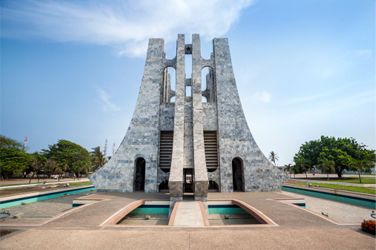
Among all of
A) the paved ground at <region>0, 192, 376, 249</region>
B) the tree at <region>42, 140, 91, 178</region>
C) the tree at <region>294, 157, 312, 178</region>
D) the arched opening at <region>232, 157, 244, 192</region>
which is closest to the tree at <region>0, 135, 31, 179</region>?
the tree at <region>42, 140, 91, 178</region>

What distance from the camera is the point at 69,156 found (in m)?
43.8

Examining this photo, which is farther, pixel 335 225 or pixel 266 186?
pixel 266 186

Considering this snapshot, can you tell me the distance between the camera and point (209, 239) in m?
5.34

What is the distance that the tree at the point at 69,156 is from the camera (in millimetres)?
41875

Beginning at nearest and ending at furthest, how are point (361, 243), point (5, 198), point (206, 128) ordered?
1. point (361, 243)
2. point (5, 198)
3. point (206, 128)

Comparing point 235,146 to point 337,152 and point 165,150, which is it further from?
point 337,152

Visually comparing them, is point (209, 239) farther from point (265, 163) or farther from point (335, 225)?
point (265, 163)

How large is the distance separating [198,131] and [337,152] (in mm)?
36744

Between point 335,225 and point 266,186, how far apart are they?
8.97 metres

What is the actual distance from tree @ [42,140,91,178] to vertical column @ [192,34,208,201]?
3707cm

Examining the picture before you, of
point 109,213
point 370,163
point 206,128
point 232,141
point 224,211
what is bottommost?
point 224,211

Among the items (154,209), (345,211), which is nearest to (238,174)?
(345,211)

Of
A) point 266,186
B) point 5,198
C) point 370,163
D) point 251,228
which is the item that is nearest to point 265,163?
point 266,186

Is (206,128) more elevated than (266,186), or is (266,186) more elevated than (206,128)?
(206,128)
